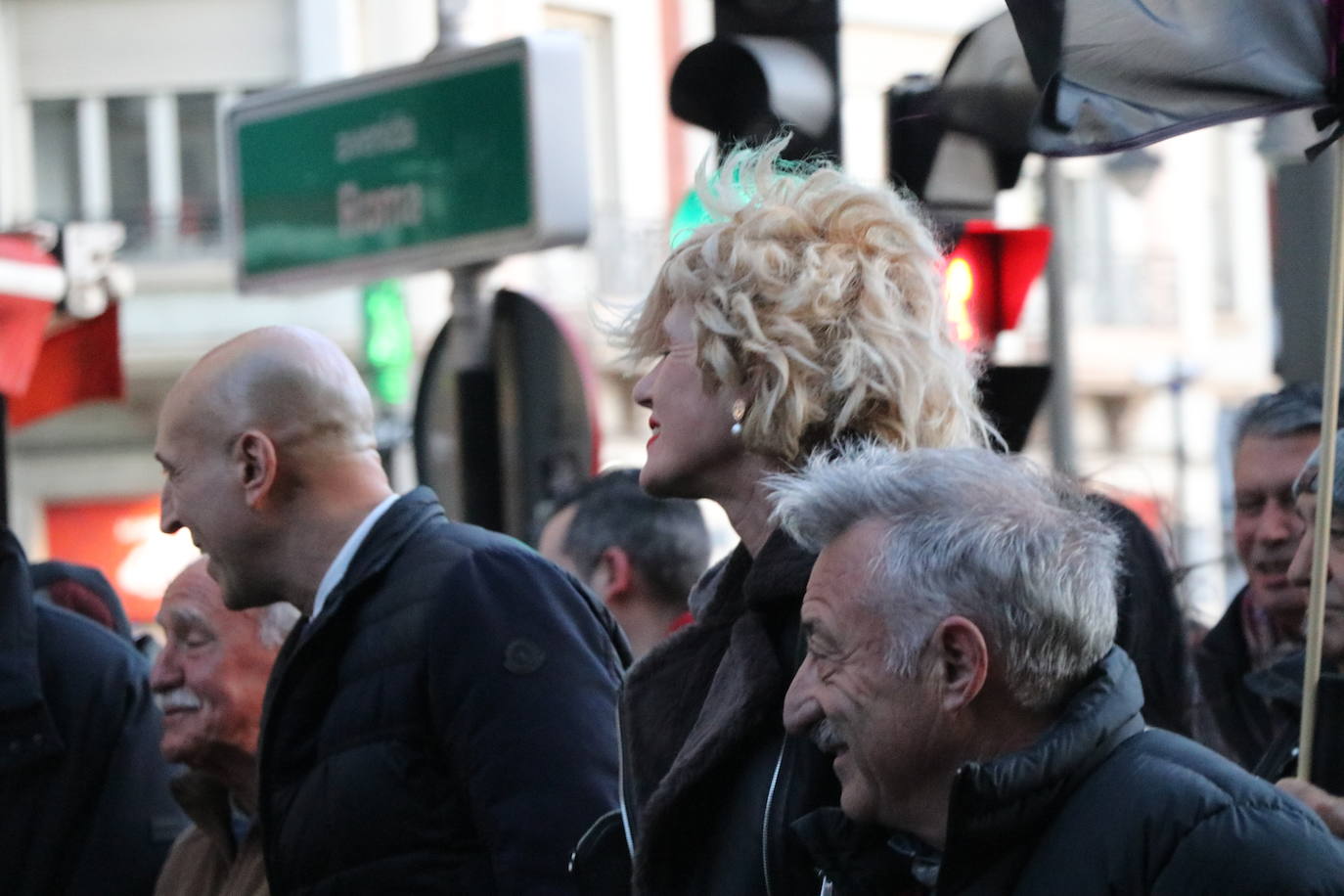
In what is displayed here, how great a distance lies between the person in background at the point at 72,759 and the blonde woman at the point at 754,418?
6.98 ft

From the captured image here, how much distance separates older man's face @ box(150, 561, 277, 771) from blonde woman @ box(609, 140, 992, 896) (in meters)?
1.69

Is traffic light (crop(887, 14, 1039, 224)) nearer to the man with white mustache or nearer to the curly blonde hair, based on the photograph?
the man with white mustache

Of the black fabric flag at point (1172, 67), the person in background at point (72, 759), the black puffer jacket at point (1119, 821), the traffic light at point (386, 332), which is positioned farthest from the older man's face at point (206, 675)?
the traffic light at point (386, 332)

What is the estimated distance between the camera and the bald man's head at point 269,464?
4102mm

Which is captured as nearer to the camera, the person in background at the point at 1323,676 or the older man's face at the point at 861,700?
the older man's face at the point at 861,700

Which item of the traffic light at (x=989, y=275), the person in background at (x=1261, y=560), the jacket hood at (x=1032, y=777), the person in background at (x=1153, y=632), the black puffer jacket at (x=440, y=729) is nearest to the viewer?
the jacket hood at (x=1032, y=777)

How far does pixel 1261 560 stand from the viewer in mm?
5270

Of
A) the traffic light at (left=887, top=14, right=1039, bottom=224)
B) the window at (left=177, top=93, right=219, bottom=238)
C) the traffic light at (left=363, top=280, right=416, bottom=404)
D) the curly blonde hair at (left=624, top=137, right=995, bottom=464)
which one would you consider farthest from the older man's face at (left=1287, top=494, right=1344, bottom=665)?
the window at (left=177, top=93, right=219, bottom=238)

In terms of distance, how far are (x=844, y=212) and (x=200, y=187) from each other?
22548mm

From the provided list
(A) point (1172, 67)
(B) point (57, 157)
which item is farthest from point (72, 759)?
(B) point (57, 157)

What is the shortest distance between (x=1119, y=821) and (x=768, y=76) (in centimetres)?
330

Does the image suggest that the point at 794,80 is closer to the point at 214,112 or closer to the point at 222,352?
the point at 222,352

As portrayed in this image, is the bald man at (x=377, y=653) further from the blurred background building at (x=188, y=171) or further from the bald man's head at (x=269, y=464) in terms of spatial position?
the blurred background building at (x=188, y=171)

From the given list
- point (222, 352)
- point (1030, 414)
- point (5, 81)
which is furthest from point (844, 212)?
point (5, 81)
